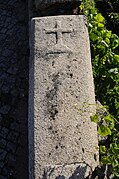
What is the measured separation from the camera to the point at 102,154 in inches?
118

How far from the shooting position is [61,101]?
3.08 metres

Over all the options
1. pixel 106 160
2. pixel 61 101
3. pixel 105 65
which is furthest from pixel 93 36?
pixel 106 160

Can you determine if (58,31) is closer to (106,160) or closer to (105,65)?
(105,65)

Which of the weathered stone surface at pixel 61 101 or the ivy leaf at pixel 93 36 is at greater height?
the ivy leaf at pixel 93 36

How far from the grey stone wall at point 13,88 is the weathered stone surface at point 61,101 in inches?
24.4

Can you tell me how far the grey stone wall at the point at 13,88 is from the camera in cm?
354

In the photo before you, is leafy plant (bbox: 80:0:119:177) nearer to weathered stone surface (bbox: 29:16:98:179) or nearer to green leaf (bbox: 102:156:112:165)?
weathered stone surface (bbox: 29:16:98:179)

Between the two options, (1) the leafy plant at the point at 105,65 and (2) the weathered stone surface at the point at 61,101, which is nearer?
(2) the weathered stone surface at the point at 61,101

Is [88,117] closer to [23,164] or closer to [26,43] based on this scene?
[23,164]

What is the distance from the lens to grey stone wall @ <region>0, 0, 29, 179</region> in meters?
3.54

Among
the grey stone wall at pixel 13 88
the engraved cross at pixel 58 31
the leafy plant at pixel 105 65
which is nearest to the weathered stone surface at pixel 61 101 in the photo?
the engraved cross at pixel 58 31

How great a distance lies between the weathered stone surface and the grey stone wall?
2.04ft

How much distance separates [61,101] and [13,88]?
3.48 ft

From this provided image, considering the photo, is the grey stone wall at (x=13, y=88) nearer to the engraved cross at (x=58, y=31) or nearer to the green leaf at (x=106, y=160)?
the engraved cross at (x=58, y=31)
